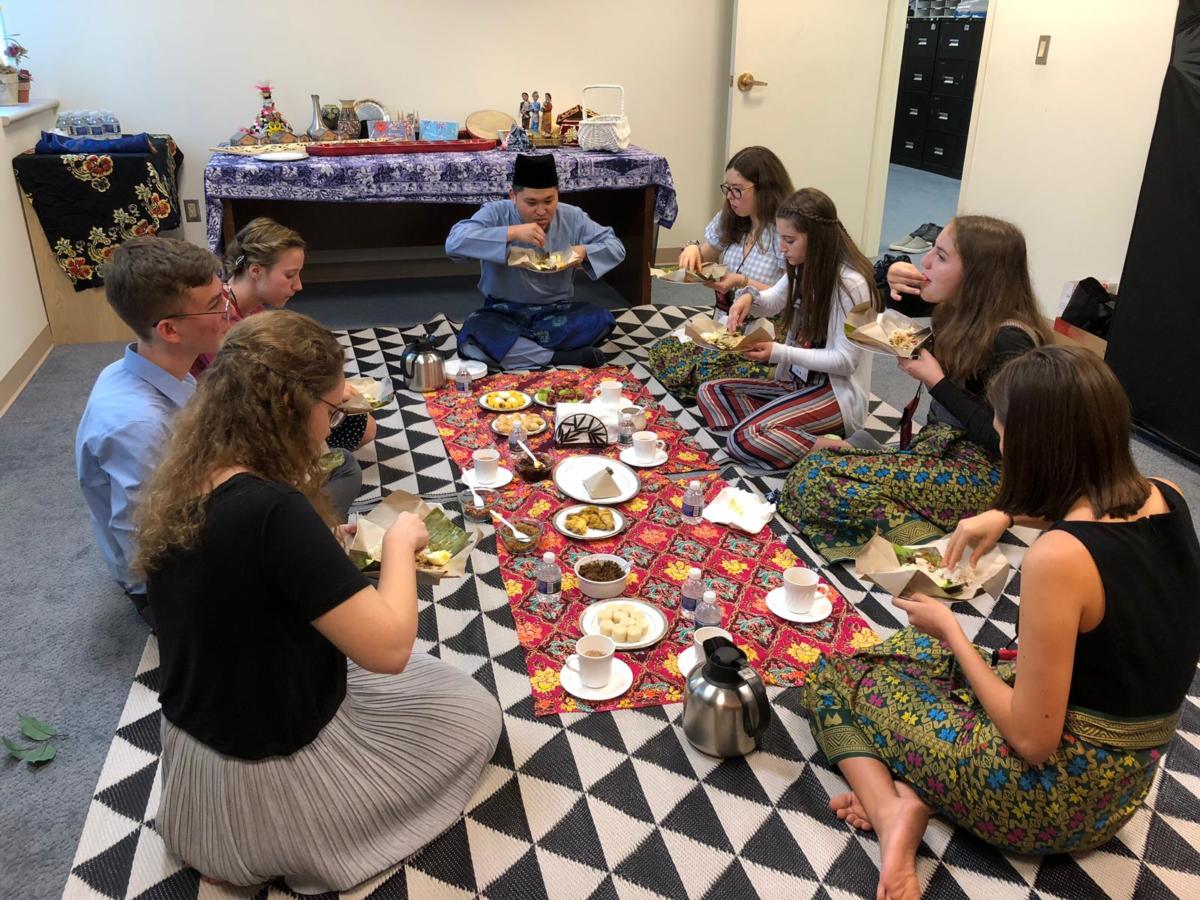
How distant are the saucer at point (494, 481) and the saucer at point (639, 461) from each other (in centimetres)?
42

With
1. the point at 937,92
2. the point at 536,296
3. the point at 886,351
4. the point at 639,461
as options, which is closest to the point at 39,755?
the point at 639,461

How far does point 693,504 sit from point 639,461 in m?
0.38

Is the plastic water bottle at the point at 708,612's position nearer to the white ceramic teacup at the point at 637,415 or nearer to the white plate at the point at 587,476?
the white plate at the point at 587,476

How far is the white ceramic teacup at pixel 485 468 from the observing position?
304cm

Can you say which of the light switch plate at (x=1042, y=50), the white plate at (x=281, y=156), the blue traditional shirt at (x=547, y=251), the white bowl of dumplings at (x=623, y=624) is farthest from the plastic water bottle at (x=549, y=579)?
the light switch plate at (x=1042, y=50)

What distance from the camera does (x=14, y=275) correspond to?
4078 millimetres

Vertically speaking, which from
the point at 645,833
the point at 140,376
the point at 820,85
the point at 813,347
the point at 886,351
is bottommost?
the point at 645,833

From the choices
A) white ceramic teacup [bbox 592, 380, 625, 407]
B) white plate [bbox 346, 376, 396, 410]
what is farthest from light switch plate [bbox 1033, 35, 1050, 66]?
white plate [bbox 346, 376, 396, 410]

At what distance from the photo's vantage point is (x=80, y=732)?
2080mm

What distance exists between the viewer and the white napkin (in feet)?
9.24

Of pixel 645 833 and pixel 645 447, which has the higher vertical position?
pixel 645 447

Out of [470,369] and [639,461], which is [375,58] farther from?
[639,461]

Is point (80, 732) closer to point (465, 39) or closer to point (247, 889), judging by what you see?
point (247, 889)

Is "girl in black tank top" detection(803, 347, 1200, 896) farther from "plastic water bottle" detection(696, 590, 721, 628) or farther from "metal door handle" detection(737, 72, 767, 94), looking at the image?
"metal door handle" detection(737, 72, 767, 94)
